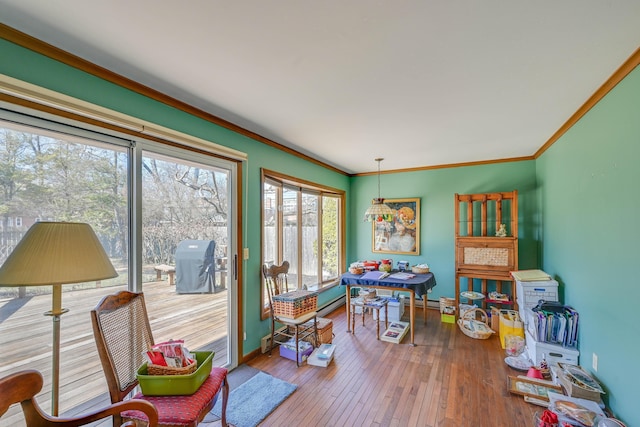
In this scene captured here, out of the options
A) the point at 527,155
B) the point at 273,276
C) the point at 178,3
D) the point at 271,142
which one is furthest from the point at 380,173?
the point at 178,3

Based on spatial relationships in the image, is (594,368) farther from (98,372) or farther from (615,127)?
(98,372)

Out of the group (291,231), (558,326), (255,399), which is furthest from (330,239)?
(558,326)

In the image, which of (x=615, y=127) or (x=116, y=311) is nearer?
(x=116, y=311)

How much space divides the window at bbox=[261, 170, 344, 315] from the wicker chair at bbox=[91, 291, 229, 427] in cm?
154

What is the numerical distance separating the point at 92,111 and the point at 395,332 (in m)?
3.81

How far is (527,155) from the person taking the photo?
4.21 meters

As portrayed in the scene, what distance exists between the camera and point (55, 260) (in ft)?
3.89

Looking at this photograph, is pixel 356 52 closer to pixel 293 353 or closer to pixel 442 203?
pixel 293 353

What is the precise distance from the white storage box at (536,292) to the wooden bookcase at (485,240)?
787 mm

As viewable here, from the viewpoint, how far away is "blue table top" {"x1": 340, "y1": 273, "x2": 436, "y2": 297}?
10.9ft

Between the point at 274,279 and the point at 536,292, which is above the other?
the point at 274,279

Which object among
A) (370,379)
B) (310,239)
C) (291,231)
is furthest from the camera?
(310,239)

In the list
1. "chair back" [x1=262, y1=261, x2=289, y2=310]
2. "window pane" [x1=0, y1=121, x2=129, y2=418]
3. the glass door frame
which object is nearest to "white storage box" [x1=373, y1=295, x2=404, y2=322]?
"chair back" [x1=262, y1=261, x2=289, y2=310]

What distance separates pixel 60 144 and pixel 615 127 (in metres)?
3.77
